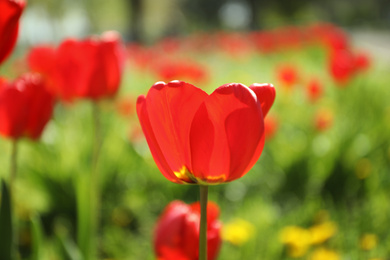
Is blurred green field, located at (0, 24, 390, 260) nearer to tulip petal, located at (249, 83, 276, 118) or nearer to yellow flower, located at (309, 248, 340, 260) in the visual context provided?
yellow flower, located at (309, 248, 340, 260)

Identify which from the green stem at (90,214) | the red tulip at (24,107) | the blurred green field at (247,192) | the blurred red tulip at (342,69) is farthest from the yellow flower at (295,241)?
the blurred red tulip at (342,69)

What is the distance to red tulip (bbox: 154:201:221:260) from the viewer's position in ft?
2.71

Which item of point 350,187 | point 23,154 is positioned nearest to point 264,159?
point 350,187

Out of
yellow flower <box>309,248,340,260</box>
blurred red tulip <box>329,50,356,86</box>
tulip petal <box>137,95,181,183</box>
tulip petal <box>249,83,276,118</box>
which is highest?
blurred red tulip <box>329,50,356,86</box>

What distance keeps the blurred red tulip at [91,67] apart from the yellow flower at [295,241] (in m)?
0.80

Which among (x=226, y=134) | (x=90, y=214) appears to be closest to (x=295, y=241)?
(x=90, y=214)

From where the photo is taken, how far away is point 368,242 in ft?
5.43

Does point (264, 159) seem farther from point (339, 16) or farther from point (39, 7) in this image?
point (339, 16)

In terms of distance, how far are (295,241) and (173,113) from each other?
116 centimetres

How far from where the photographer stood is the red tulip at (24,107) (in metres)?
1.03

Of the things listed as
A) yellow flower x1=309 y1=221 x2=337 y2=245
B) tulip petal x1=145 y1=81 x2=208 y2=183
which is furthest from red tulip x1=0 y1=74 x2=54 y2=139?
yellow flower x1=309 y1=221 x2=337 y2=245

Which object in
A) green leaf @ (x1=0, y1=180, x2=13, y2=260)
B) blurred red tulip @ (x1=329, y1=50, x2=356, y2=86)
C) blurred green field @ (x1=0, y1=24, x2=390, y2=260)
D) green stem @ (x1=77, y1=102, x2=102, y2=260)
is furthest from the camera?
blurred red tulip @ (x1=329, y1=50, x2=356, y2=86)

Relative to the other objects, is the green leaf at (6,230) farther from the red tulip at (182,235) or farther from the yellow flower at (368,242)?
the yellow flower at (368,242)

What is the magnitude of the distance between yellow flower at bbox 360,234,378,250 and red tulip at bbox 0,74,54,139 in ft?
3.64
